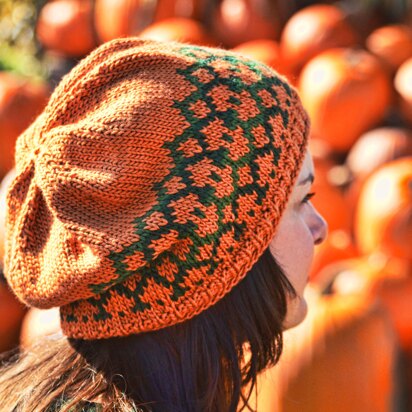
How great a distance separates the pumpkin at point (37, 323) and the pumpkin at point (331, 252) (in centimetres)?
109

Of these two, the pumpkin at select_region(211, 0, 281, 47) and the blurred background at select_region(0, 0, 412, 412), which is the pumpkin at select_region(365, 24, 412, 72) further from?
the pumpkin at select_region(211, 0, 281, 47)

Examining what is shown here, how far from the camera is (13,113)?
3682mm

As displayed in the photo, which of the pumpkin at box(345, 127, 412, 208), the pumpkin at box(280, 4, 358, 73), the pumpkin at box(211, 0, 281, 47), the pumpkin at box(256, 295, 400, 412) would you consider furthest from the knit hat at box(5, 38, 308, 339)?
the pumpkin at box(211, 0, 281, 47)

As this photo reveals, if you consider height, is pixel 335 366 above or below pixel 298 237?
below

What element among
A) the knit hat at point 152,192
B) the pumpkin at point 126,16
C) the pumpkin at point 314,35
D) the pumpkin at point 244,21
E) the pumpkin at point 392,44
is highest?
the knit hat at point 152,192

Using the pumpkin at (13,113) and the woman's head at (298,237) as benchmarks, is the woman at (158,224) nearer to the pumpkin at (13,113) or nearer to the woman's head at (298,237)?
the woman's head at (298,237)

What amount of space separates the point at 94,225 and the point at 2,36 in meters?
4.73

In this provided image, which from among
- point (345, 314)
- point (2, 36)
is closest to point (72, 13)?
point (2, 36)

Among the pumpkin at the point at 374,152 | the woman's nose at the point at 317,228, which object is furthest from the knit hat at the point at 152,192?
the pumpkin at the point at 374,152

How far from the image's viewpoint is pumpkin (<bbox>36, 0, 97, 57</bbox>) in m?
4.34

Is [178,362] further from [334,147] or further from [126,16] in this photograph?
[126,16]

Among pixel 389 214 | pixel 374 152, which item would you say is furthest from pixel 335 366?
pixel 374 152

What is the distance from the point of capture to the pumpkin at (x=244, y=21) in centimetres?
395

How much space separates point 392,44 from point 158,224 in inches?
106
